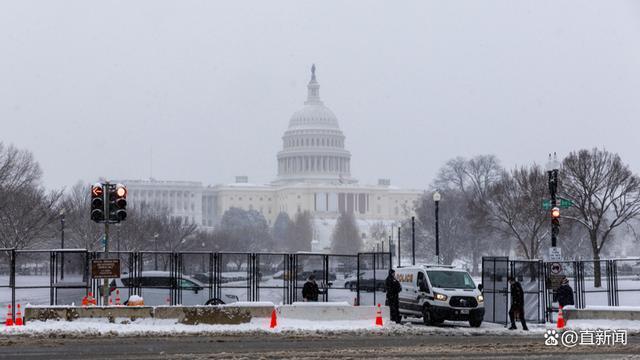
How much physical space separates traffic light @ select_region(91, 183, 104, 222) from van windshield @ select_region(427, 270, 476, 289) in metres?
10.1

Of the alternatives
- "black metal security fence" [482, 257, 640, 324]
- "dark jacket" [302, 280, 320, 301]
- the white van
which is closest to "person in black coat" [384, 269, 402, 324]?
the white van

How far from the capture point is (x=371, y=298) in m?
40.2

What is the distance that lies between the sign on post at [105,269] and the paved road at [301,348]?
452 cm

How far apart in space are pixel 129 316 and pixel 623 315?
14089 mm

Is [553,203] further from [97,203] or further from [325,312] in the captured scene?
[97,203]

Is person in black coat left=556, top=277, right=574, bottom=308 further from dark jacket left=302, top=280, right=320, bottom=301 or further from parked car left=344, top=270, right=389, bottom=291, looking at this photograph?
dark jacket left=302, top=280, right=320, bottom=301

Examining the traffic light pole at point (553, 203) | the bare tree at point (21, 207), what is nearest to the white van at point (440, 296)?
the traffic light pole at point (553, 203)

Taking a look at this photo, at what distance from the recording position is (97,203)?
30188mm

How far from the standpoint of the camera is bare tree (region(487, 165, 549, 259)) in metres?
72.1

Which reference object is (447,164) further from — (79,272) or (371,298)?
(79,272)

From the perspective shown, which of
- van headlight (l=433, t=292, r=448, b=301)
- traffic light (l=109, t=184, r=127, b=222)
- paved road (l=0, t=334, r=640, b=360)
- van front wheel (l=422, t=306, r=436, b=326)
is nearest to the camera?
paved road (l=0, t=334, r=640, b=360)

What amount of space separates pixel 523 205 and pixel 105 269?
47553mm

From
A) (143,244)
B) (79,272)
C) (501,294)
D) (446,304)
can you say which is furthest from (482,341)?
(143,244)

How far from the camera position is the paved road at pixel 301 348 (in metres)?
21.5
